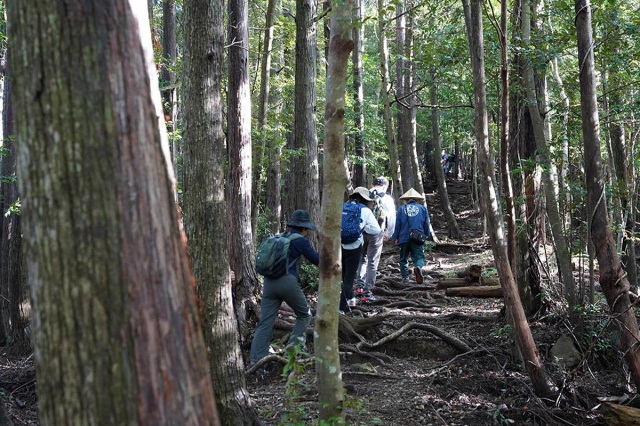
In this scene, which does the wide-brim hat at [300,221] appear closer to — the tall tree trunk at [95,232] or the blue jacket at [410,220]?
the blue jacket at [410,220]

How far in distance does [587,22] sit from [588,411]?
408cm

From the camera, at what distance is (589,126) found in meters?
6.20

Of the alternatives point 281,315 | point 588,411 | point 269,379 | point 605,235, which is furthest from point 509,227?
point 281,315

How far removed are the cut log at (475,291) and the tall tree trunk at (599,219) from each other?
185 inches

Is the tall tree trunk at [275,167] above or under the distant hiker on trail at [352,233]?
above

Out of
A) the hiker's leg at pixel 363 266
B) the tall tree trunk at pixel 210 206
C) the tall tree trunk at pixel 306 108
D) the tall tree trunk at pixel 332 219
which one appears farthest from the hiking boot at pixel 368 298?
the tall tree trunk at pixel 332 219

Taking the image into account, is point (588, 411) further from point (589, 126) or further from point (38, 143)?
point (38, 143)

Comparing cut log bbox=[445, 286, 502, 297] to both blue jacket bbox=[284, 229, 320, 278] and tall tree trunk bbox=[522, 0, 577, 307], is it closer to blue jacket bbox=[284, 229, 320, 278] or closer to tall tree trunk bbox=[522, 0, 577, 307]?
tall tree trunk bbox=[522, 0, 577, 307]

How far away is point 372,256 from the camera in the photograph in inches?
422

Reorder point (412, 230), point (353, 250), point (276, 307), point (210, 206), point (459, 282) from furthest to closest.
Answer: point (412, 230)
point (459, 282)
point (353, 250)
point (276, 307)
point (210, 206)

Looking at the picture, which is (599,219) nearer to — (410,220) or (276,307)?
(276,307)

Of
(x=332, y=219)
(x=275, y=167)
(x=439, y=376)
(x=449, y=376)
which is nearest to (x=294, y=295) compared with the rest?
(x=439, y=376)

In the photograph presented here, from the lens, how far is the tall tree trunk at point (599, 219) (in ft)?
19.9

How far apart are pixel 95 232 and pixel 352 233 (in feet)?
24.2
